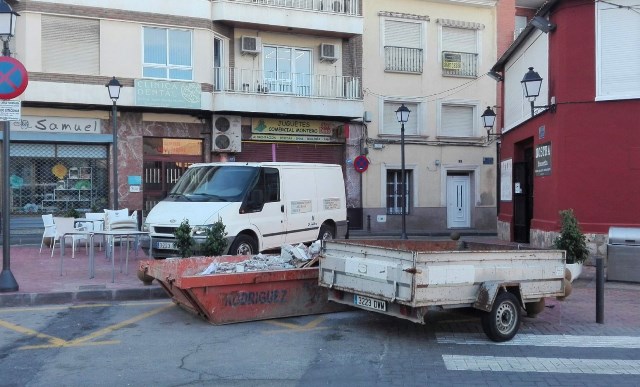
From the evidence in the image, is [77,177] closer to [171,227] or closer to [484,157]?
[171,227]

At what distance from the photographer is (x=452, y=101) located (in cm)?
2670

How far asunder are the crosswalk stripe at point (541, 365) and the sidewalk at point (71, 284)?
535cm

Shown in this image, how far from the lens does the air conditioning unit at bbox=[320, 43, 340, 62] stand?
78.5 ft

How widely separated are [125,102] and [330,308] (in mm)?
13323

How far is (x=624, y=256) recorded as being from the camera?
12.2 metres

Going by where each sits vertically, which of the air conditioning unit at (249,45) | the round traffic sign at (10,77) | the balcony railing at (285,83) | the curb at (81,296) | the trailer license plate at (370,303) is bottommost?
the curb at (81,296)

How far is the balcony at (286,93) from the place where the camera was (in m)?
22.0

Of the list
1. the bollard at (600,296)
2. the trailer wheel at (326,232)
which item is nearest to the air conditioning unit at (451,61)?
the trailer wheel at (326,232)

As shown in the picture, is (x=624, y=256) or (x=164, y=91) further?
(x=164, y=91)

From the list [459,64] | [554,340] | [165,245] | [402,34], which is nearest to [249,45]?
[402,34]

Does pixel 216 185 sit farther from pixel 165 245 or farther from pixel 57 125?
pixel 57 125

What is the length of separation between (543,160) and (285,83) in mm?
10497

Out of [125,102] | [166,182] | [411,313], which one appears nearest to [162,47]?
[125,102]

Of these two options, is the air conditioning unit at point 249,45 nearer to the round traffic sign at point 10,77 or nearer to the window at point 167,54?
the window at point 167,54
